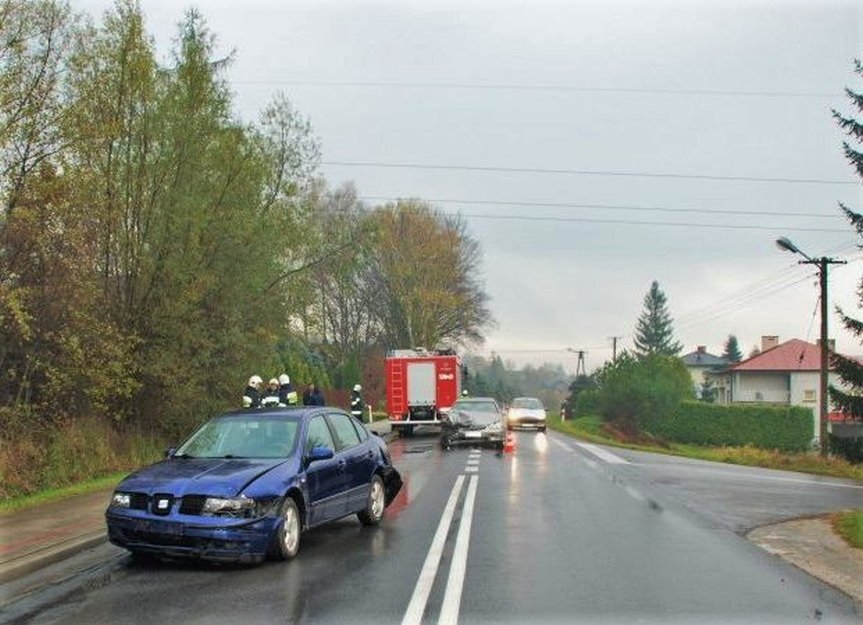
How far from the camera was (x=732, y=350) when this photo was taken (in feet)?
493

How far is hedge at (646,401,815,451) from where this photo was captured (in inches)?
2133

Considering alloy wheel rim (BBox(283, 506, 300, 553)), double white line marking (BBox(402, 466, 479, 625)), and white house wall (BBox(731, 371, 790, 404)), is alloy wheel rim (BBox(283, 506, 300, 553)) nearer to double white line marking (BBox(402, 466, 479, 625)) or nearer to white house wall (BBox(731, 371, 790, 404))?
double white line marking (BBox(402, 466, 479, 625))

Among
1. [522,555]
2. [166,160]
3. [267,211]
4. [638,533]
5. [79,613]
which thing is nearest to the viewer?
[79,613]

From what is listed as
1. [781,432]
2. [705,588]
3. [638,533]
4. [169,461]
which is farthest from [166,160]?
[781,432]

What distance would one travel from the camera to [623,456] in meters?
23.2

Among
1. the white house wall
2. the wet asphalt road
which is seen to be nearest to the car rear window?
the wet asphalt road

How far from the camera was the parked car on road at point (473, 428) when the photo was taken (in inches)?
945

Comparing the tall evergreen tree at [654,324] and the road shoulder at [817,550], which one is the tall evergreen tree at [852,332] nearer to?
the road shoulder at [817,550]

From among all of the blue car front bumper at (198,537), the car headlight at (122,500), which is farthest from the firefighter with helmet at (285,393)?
the blue car front bumper at (198,537)

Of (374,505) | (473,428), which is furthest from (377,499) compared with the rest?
(473,428)

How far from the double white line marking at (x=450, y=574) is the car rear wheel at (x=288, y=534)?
1265 mm

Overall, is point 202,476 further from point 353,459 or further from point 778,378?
point 778,378

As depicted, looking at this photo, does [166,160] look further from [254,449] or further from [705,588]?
[705,588]

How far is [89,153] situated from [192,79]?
14.5 feet
